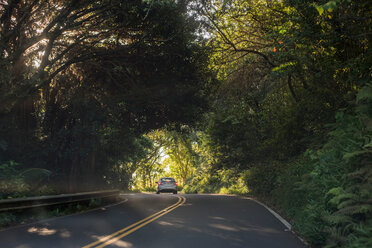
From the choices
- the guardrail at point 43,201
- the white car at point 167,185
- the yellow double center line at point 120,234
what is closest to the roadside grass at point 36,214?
the guardrail at point 43,201

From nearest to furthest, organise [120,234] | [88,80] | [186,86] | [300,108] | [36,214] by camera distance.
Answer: [120,234] < [36,214] < [300,108] < [186,86] < [88,80]

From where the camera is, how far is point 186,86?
21.7 m

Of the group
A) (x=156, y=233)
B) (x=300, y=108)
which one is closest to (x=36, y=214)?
(x=156, y=233)

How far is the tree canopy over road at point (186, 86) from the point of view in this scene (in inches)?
494

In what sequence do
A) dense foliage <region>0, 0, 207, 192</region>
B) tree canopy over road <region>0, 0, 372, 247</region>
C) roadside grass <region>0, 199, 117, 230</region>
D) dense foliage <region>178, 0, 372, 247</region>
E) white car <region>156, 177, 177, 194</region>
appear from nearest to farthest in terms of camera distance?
dense foliage <region>178, 0, 372, 247</region> → tree canopy over road <region>0, 0, 372, 247</region> → roadside grass <region>0, 199, 117, 230</region> → dense foliage <region>0, 0, 207, 192</region> → white car <region>156, 177, 177, 194</region>

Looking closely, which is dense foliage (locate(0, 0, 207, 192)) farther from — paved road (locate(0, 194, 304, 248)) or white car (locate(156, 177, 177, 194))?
white car (locate(156, 177, 177, 194))

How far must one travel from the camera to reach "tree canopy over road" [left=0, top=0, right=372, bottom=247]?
1255 centimetres

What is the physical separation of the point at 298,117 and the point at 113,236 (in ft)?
37.7

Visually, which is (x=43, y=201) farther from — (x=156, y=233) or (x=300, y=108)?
(x=300, y=108)

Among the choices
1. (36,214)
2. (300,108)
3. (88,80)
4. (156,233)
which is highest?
(88,80)

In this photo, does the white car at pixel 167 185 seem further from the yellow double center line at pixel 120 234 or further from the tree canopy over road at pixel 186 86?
the yellow double center line at pixel 120 234

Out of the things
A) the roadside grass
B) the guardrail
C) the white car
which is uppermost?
the white car

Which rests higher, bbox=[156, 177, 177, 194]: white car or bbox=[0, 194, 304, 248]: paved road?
bbox=[156, 177, 177, 194]: white car

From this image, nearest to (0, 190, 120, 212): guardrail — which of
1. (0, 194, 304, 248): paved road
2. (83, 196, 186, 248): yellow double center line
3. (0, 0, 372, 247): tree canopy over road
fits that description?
(0, 194, 304, 248): paved road
